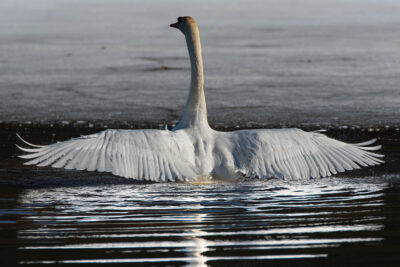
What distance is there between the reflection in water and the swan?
0.17 m

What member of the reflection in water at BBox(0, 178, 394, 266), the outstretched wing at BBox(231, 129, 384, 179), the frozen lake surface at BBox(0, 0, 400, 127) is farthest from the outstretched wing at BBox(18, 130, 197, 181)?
the frozen lake surface at BBox(0, 0, 400, 127)

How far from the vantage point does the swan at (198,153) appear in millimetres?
6367

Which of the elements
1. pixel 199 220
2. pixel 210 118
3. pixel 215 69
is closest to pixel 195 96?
pixel 199 220

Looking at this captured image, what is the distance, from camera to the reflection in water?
13.9ft

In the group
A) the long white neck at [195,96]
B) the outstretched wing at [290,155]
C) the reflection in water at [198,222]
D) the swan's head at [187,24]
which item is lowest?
the reflection in water at [198,222]

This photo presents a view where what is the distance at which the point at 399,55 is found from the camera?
629 inches

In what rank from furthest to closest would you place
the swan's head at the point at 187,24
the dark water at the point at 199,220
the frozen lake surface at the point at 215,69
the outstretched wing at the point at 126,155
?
the frozen lake surface at the point at 215,69
the swan's head at the point at 187,24
the outstretched wing at the point at 126,155
the dark water at the point at 199,220

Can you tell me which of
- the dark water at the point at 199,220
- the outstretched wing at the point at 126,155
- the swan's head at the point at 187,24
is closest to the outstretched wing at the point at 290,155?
the dark water at the point at 199,220

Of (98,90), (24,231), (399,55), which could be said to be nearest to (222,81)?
(98,90)

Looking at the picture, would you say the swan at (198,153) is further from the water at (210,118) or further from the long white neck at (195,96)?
the water at (210,118)

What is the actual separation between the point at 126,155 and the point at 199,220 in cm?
151

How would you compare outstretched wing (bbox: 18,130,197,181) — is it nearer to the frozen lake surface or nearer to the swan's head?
the swan's head

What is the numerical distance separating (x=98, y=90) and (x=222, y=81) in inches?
86.2

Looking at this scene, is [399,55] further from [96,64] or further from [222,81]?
[96,64]
